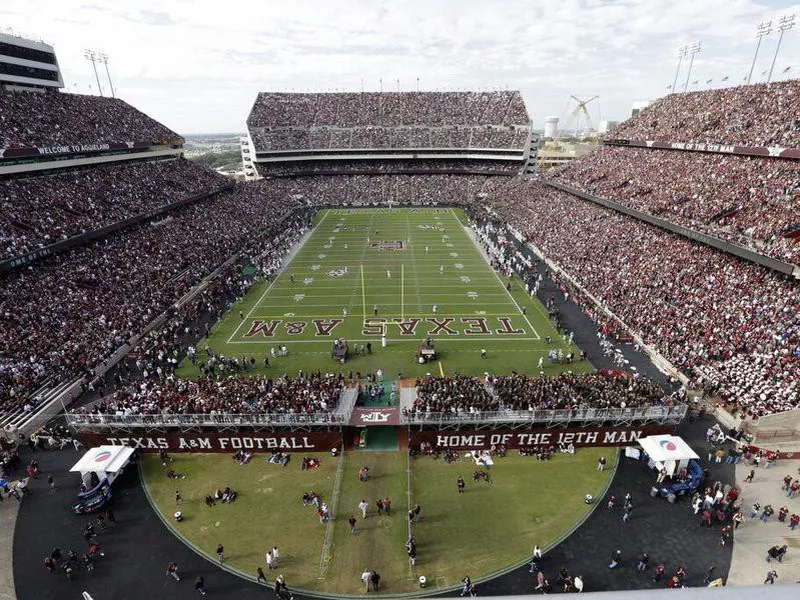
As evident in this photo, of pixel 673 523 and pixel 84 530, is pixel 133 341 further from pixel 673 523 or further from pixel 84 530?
pixel 673 523

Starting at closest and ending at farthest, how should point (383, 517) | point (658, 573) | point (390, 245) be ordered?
point (658, 573), point (383, 517), point (390, 245)

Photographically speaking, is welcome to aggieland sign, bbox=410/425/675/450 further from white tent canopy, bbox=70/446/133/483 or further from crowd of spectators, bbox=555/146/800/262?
crowd of spectators, bbox=555/146/800/262

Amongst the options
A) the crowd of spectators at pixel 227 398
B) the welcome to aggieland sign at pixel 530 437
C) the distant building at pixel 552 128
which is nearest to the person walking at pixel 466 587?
the welcome to aggieland sign at pixel 530 437

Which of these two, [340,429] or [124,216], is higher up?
[124,216]

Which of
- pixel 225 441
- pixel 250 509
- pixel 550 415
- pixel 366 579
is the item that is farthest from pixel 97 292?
pixel 550 415

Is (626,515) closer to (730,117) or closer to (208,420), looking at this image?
(208,420)

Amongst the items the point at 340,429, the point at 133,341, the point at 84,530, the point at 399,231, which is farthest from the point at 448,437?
the point at 399,231
